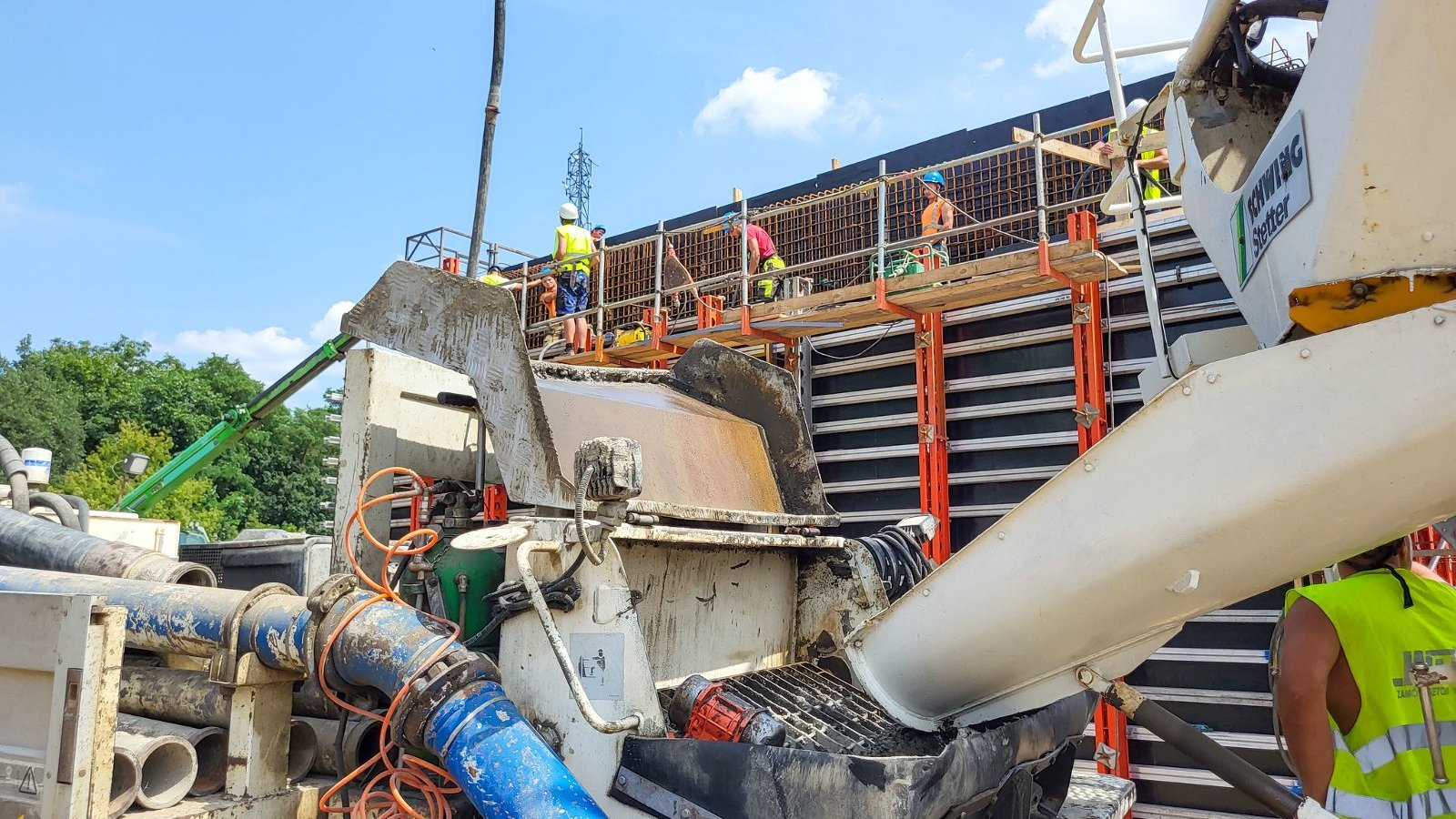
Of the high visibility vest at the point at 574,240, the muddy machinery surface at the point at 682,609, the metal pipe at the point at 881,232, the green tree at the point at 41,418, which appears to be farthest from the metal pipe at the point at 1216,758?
the green tree at the point at 41,418

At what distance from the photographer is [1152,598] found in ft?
7.89

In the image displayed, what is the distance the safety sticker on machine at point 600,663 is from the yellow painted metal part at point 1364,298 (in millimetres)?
1894

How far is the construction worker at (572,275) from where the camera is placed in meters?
9.14

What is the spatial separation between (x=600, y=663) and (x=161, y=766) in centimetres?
140

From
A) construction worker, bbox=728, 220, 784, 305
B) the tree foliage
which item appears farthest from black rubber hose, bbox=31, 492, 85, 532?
the tree foliage

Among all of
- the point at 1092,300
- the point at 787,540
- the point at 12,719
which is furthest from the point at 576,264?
the point at 12,719

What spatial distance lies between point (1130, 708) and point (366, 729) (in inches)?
93.7

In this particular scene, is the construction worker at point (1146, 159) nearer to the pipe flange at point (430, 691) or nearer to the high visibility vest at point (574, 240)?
the pipe flange at point (430, 691)

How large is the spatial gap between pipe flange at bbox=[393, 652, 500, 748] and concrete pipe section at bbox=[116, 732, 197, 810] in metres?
0.71

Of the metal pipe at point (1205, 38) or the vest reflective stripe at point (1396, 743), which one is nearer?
the vest reflective stripe at point (1396, 743)

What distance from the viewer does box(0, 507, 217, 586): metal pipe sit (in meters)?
3.97

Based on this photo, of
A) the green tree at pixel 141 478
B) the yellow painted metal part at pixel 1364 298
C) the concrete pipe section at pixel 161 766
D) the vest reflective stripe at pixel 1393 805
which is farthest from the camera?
the green tree at pixel 141 478

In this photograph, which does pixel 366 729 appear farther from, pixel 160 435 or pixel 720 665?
pixel 160 435

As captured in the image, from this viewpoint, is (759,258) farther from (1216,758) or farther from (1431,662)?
A: (1431,662)
